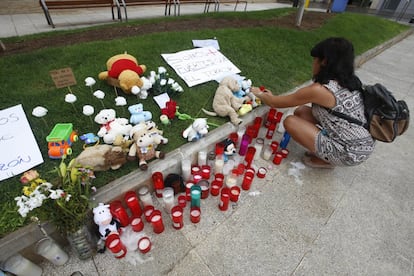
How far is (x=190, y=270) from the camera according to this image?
1480mm

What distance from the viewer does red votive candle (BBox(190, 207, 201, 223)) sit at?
66.8 inches

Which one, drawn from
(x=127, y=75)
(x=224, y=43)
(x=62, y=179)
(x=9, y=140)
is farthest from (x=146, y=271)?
(x=224, y=43)

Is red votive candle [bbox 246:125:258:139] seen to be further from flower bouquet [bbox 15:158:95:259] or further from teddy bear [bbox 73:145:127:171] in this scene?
flower bouquet [bbox 15:158:95:259]

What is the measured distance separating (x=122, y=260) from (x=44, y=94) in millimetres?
1903

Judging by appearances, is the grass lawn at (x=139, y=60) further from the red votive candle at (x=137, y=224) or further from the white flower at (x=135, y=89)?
the red votive candle at (x=137, y=224)

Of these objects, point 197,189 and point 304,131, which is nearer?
point 197,189

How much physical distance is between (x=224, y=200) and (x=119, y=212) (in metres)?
0.82

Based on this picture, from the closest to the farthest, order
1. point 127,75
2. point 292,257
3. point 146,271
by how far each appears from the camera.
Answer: point 146,271 < point 292,257 < point 127,75

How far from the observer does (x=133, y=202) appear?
1.60 m

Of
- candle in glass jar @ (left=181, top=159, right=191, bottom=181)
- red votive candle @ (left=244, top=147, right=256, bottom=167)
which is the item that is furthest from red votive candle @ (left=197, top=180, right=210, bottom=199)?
red votive candle @ (left=244, top=147, right=256, bottom=167)

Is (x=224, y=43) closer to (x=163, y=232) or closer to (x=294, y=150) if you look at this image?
(x=294, y=150)

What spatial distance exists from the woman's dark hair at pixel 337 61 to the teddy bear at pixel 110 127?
5.98 ft

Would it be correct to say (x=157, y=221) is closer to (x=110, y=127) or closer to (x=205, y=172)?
(x=205, y=172)

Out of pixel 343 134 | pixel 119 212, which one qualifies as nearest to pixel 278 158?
pixel 343 134
